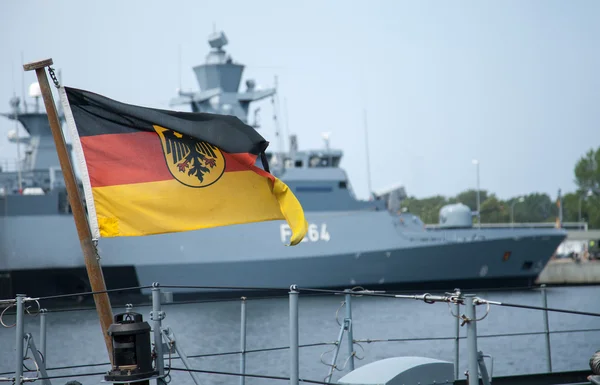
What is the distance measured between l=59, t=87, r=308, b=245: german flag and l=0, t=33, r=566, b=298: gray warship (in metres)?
22.4

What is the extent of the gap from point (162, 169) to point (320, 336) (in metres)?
12.3

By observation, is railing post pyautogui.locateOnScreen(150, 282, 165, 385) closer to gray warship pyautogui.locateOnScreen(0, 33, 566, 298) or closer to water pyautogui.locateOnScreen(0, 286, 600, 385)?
water pyautogui.locateOnScreen(0, 286, 600, 385)

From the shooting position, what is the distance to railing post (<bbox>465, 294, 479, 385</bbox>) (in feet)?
11.9

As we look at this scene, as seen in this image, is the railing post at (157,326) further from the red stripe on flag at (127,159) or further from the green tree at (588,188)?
the green tree at (588,188)

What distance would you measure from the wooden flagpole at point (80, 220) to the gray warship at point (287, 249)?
22.6 metres

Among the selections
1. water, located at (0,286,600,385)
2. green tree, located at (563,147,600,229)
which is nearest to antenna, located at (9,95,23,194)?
water, located at (0,286,600,385)

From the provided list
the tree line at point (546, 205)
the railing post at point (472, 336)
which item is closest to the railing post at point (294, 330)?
the railing post at point (472, 336)

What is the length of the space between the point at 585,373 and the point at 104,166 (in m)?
3.56

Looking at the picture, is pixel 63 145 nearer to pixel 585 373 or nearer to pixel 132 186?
pixel 132 186

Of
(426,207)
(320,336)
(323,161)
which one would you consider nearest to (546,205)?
(426,207)

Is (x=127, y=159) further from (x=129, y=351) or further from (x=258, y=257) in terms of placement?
(x=258, y=257)

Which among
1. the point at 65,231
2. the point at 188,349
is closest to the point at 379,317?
the point at 188,349

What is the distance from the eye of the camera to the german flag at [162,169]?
5.31m

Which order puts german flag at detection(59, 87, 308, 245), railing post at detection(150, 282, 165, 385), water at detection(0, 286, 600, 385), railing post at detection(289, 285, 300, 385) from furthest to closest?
water at detection(0, 286, 600, 385) < german flag at detection(59, 87, 308, 245) < railing post at detection(150, 282, 165, 385) < railing post at detection(289, 285, 300, 385)
